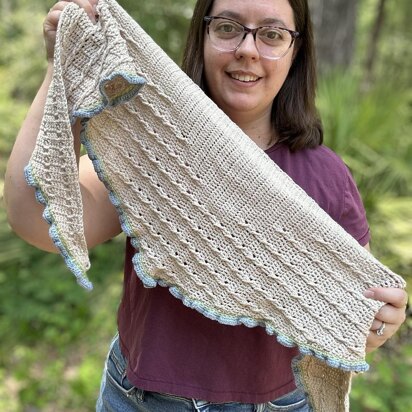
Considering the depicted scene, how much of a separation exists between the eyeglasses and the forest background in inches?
70.1

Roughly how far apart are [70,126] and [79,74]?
110 millimetres

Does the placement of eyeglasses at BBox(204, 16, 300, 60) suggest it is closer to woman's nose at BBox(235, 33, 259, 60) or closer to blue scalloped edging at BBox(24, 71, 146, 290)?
woman's nose at BBox(235, 33, 259, 60)

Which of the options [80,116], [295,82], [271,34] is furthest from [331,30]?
[80,116]

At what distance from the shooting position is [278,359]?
1.33 metres

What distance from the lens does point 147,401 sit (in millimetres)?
1303

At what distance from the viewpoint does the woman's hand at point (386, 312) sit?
1.10 m

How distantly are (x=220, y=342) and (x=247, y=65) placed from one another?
65 cm

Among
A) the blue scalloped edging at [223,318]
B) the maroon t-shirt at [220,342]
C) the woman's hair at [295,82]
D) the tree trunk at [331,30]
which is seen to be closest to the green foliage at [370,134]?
the tree trunk at [331,30]

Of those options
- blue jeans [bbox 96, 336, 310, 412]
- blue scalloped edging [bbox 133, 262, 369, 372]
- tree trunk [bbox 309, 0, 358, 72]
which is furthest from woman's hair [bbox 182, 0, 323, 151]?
tree trunk [bbox 309, 0, 358, 72]

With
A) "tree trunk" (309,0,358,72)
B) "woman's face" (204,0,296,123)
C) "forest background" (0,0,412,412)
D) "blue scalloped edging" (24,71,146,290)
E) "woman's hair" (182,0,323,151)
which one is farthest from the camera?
"tree trunk" (309,0,358,72)

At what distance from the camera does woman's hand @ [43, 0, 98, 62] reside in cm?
105

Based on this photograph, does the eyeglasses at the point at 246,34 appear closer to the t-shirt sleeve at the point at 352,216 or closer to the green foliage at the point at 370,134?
the t-shirt sleeve at the point at 352,216

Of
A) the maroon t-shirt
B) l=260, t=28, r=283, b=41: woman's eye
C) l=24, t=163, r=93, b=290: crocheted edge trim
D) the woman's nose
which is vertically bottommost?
the maroon t-shirt

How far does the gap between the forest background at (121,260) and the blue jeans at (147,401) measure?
1.38 meters
